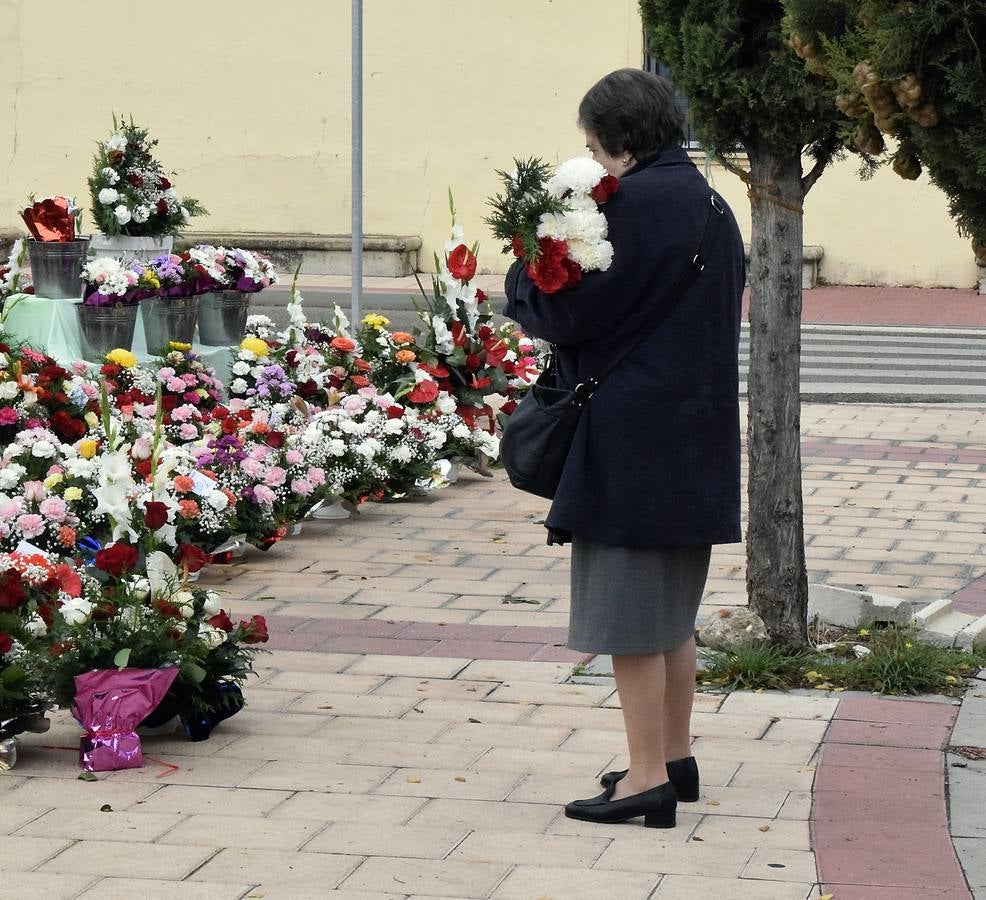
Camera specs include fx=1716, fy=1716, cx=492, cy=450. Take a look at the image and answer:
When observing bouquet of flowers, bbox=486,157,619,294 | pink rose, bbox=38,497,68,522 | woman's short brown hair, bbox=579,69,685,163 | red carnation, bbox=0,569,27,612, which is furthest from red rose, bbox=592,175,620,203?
pink rose, bbox=38,497,68,522

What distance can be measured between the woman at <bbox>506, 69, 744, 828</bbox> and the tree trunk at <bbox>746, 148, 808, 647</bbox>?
4.99 ft

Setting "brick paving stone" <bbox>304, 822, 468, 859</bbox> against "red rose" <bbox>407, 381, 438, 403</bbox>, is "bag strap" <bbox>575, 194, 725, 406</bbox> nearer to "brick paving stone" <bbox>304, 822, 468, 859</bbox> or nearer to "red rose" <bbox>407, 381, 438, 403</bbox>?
"brick paving stone" <bbox>304, 822, 468, 859</bbox>

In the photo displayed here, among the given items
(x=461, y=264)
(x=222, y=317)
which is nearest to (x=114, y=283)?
(x=222, y=317)

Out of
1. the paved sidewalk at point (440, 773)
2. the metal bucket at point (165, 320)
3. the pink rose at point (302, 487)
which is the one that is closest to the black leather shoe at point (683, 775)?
the paved sidewalk at point (440, 773)

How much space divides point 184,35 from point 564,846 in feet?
58.3

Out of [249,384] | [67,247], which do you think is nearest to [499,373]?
[249,384]

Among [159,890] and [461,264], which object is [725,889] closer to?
[159,890]

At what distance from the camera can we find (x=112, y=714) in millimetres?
4266

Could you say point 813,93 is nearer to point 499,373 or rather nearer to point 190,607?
point 190,607

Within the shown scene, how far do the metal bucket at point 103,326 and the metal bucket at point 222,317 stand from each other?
2.13 ft

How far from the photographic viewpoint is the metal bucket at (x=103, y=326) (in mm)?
8227

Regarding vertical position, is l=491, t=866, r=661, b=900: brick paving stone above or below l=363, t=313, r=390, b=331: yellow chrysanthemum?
below

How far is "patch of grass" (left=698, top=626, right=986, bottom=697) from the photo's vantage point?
5.02 meters

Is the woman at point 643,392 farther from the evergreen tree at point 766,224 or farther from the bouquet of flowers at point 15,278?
the bouquet of flowers at point 15,278
